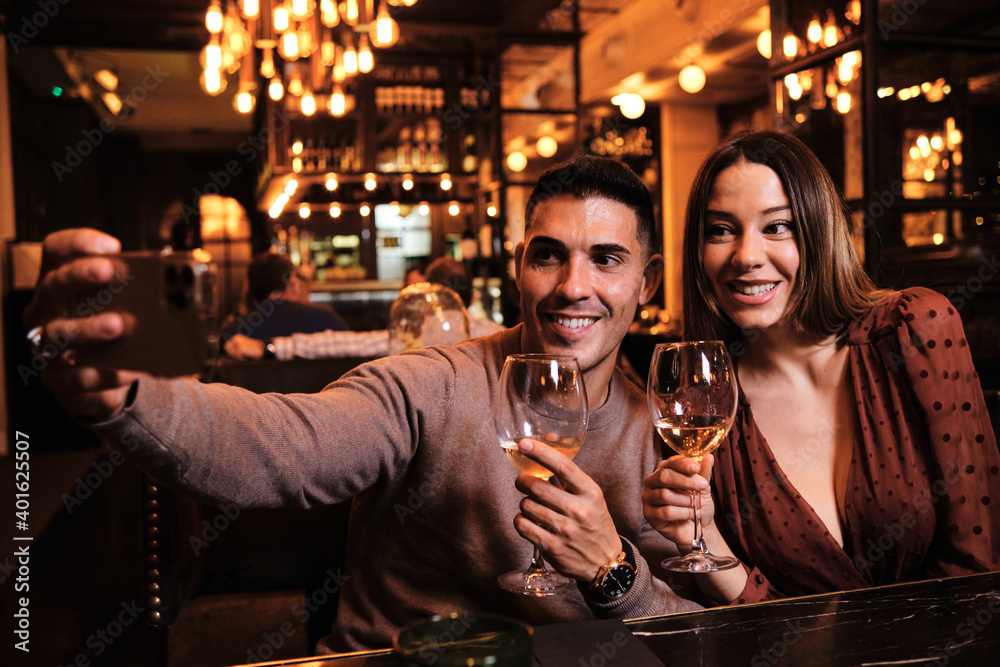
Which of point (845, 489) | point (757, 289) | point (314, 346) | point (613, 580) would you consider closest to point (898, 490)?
point (845, 489)

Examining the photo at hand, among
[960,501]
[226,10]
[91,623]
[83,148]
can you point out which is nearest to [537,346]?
[960,501]

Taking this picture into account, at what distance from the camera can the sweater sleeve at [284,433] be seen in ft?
2.63

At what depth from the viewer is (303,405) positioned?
3.43 feet

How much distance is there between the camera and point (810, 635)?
0.86 meters

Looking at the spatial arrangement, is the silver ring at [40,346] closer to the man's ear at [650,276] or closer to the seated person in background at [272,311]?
the man's ear at [650,276]

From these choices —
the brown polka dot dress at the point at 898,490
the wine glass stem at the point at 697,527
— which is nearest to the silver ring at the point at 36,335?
the wine glass stem at the point at 697,527

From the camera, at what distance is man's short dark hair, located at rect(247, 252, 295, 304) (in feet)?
14.2

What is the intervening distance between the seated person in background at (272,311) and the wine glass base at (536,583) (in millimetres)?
3408

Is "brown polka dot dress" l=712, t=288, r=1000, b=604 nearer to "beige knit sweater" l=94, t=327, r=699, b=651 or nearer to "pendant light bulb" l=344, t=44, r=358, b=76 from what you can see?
"beige knit sweater" l=94, t=327, r=699, b=651

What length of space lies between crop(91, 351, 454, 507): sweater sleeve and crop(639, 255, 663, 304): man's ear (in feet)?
1.38

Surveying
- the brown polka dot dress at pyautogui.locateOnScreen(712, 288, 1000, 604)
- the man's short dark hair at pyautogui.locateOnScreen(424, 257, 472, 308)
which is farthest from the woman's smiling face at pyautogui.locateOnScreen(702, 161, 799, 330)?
the man's short dark hair at pyautogui.locateOnScreen(424, 257, 472, 308)

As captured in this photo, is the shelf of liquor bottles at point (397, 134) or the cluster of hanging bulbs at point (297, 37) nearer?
the cluster of hanging bulbs at point (297, 37)

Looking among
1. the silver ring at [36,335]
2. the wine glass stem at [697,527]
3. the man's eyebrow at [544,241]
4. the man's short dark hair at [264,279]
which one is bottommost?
the wine glass stem at [697,527]

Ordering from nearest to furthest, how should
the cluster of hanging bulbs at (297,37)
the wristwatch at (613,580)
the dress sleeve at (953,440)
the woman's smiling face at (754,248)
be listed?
the wristwatch at (613,580) → the dress sleeve at (953,440) → the woman's smiling face at (754,248) → the cluster of hanging bulbs at (297,37)
